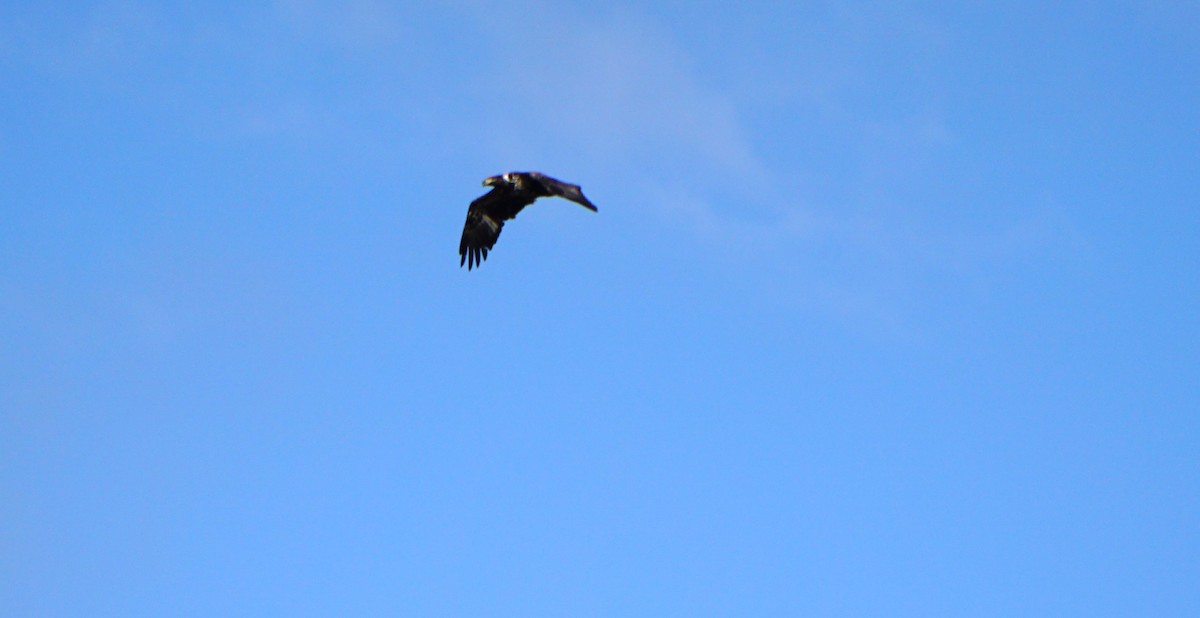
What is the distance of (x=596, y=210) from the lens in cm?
3000

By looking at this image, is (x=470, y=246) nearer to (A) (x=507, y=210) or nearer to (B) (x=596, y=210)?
(A) (x=507, y=210)

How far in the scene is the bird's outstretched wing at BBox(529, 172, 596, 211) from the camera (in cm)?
3065

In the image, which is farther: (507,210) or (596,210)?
(507,210)

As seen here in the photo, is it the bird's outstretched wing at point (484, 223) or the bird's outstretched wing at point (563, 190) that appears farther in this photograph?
the bird's outstretched wing at point (484, 223)

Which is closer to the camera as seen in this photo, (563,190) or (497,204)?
(563,190)

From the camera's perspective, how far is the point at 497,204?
115 feet

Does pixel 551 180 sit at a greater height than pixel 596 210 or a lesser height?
greater

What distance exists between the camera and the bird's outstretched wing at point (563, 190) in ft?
101

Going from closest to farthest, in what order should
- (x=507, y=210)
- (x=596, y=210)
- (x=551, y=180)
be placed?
(x=596, y=210)
(x=551, y=180)
(x=507, y=210)

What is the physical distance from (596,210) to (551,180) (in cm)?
275

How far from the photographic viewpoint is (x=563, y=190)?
1249 inches

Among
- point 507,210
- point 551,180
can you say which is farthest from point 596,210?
point 507,210

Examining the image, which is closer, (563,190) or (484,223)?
(563,190)

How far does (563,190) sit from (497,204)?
3819 millimetres
